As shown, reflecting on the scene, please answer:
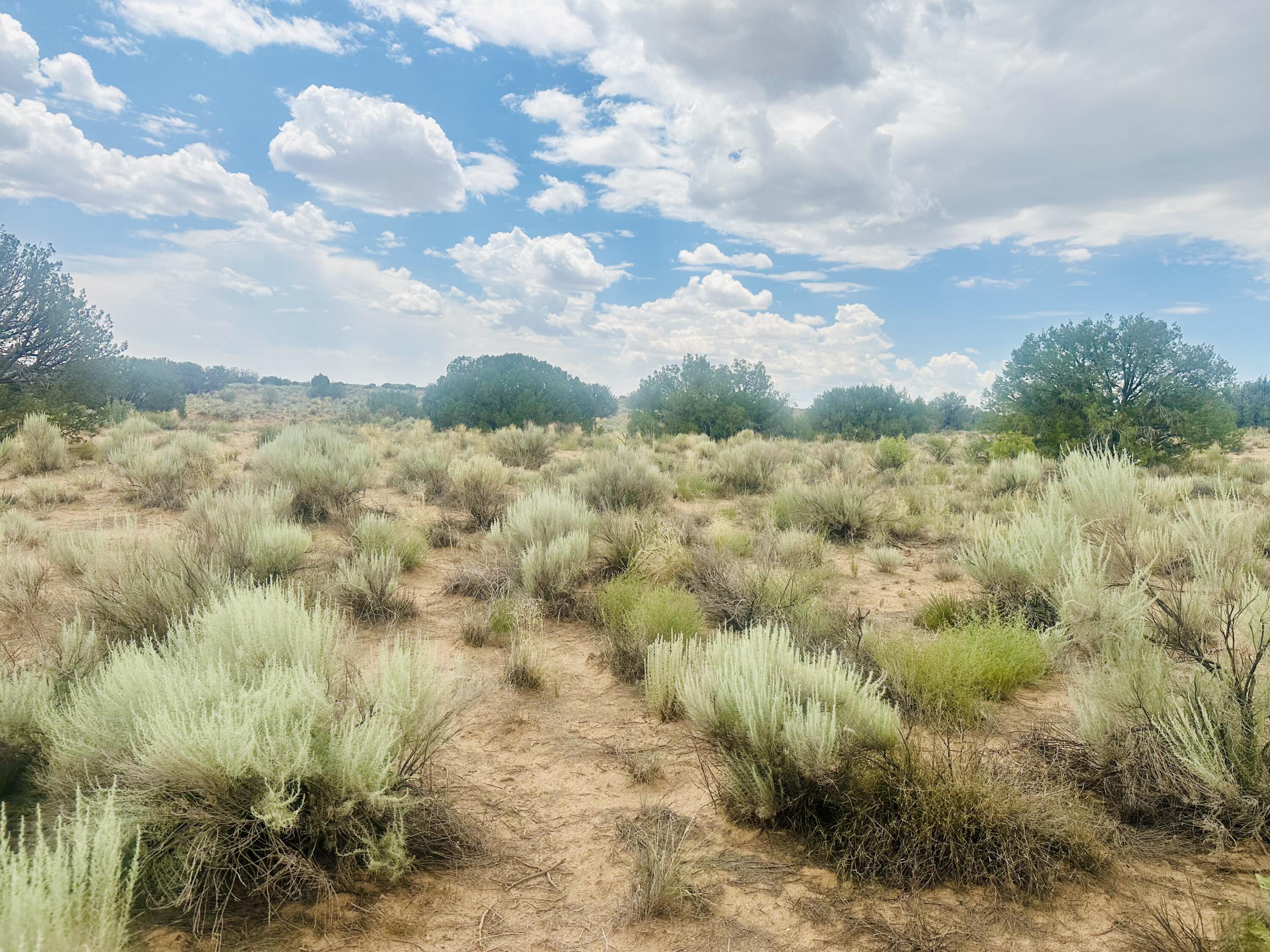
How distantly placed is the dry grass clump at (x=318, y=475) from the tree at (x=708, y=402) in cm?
1865

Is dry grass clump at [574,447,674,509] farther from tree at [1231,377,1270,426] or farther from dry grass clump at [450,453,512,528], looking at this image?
tree at [1231,377,1270,426]

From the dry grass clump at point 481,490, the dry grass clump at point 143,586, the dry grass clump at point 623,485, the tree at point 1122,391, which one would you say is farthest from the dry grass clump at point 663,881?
the tree at point 1122,391

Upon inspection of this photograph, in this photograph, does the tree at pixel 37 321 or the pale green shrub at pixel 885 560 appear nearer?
the pale green shrub at pixel 885 560

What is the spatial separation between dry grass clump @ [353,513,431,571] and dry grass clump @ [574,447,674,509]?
2.76 meters

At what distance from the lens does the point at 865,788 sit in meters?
3.38

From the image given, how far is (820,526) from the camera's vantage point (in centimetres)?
1015

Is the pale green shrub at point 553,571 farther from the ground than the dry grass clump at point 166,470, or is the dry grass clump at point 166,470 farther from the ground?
the dry grass clump at point 166,470

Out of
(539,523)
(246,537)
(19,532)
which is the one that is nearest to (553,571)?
(539,523)

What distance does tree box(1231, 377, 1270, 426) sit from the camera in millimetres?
40875

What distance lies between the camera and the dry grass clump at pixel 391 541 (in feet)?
25.5

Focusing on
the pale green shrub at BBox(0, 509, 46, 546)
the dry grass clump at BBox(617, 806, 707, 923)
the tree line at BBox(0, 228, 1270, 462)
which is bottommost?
the dry grass clump at BBox(617, 806, 707, 923)

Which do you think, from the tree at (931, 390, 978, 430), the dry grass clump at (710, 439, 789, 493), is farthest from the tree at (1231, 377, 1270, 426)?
the dry grass clump at (710, 439, 789, 493)

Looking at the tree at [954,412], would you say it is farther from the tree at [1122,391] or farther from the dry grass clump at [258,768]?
the dry grass clump at [258,768]

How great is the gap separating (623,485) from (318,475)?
15.3 ft
